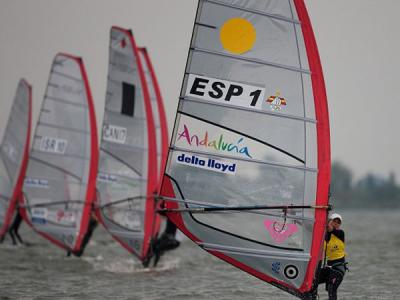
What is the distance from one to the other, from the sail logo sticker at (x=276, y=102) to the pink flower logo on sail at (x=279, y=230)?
1224mm

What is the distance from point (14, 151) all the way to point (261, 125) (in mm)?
13721

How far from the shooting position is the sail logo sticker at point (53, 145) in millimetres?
18625

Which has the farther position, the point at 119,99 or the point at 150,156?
the point at 119,99

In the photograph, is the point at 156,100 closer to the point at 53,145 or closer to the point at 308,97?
the point at 53,145

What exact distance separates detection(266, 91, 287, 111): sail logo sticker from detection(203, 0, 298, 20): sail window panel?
873 millimetres

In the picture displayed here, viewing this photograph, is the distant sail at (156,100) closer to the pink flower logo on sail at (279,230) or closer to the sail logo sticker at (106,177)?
the sail logo sticker at (106,177)

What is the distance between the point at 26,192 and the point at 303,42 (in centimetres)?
1043

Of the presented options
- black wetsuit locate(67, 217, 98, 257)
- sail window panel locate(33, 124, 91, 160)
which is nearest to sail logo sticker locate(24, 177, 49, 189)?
sail window panel locate(33, 124, 91, 160)

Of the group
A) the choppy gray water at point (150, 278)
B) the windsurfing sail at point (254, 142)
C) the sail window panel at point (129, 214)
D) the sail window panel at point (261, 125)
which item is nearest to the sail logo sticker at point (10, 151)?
the choppy gray water at point (150, 278)

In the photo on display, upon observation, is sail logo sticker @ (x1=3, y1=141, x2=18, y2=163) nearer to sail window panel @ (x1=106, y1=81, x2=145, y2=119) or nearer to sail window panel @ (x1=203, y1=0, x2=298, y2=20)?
sail window panel @ (x1=106, y1=81, x2=145, y2=119)

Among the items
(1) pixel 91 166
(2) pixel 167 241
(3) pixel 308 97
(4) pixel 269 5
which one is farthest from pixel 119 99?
(3) pixel 308 97

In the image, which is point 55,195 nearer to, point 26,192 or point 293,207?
point 26,192

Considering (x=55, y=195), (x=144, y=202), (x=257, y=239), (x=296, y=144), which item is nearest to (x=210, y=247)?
(x=257, y=239)

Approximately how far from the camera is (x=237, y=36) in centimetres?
988
